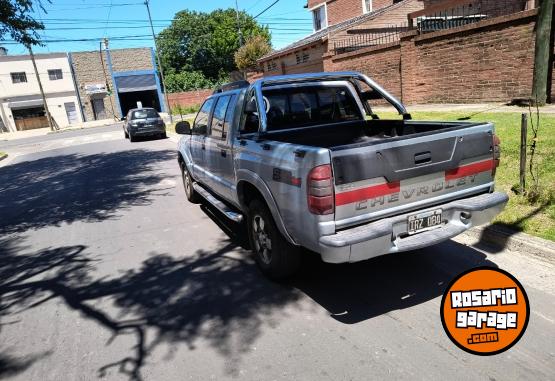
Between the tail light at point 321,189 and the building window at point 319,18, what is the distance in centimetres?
3216

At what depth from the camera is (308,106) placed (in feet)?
16.7

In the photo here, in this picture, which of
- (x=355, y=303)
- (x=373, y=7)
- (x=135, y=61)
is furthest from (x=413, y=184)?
(x=135, y=61)

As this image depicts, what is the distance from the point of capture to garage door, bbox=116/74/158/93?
50.2m

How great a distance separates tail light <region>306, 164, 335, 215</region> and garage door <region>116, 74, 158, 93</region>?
51.8 m

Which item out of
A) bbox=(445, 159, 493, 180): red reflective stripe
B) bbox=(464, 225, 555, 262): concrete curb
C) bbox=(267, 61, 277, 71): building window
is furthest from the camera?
bbox=(267, 61, 277, 71): building window

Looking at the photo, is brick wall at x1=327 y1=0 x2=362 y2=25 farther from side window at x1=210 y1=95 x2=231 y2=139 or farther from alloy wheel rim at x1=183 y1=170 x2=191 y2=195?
side window at x1=210 y1=95 x2=231 y2=139

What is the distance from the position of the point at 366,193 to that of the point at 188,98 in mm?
48903

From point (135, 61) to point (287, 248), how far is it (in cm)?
5314

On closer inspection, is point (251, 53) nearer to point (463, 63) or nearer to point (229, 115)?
point (463, 63)

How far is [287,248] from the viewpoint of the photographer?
393cm

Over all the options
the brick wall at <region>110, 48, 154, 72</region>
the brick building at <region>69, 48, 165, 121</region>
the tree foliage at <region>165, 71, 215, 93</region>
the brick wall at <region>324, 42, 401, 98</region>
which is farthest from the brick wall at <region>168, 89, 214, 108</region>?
the brick wall at <region>324, 42, 401, 98</region>

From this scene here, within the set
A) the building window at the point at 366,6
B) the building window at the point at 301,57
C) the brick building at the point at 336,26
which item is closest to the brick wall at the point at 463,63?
the brick building at the point at 336,26

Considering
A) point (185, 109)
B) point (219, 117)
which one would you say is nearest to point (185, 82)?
point (185, 109)

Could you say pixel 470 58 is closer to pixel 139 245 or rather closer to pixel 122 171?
pixel 122 171
